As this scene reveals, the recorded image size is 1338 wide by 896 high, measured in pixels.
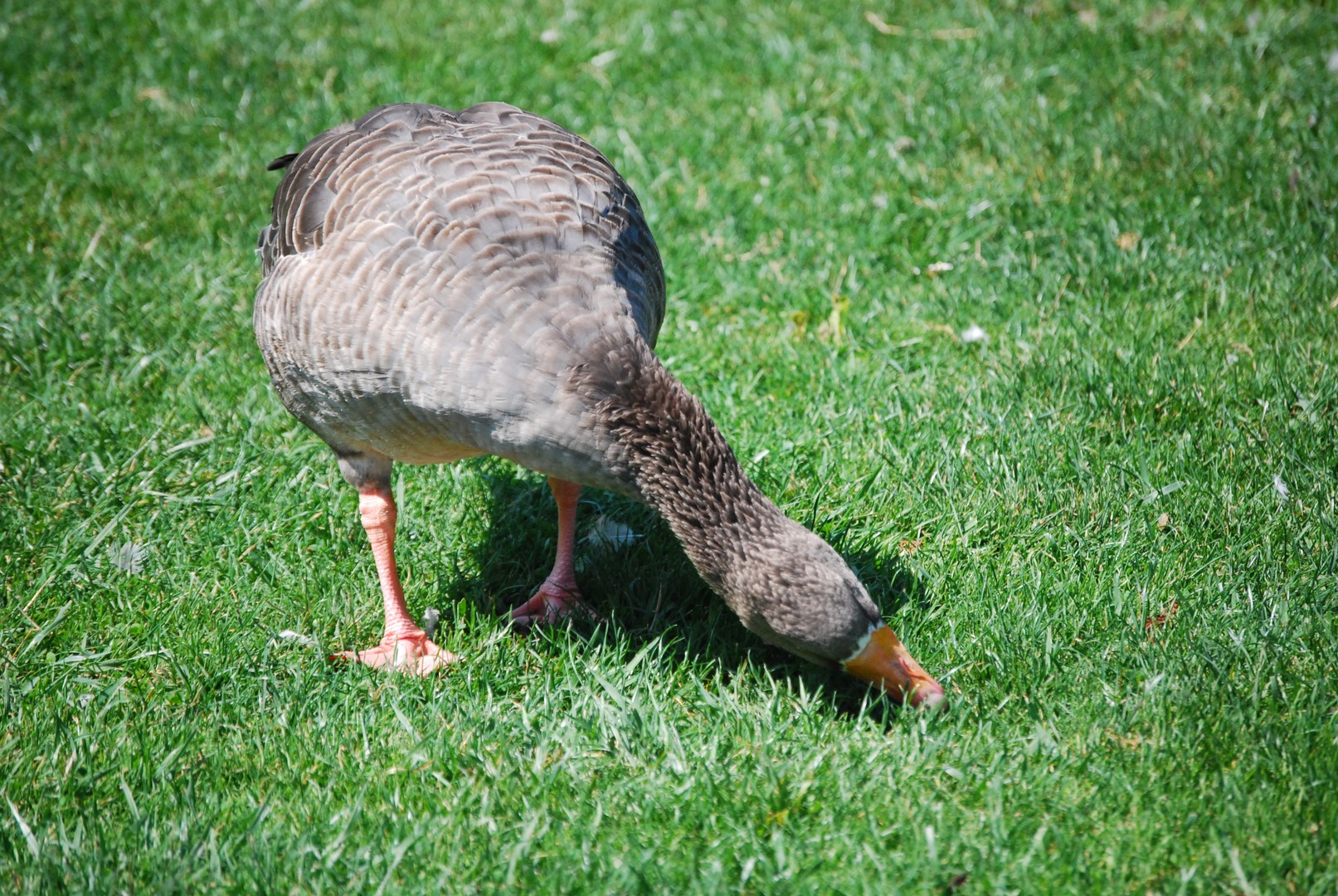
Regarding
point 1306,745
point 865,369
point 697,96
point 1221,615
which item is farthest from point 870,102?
point 1306,745

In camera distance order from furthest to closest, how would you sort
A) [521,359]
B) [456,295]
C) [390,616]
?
[390,616], [456,295], [521,359]

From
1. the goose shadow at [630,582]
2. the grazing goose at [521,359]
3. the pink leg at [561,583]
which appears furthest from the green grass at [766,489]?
the grazing goose at [521,359]

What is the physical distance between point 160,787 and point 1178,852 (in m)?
3.06

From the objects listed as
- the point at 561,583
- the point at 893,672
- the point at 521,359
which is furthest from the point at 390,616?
the point at 893,672

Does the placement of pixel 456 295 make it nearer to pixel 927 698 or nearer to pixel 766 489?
pixel 766 489

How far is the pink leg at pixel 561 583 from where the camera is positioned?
4.42 m

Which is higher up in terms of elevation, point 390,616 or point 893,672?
point 893,672

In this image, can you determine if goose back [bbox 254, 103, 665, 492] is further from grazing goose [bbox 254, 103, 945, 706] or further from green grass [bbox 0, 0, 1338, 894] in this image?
green grass [bbox 0, 0, 1338, 894]

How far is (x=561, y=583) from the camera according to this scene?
4.55 metres

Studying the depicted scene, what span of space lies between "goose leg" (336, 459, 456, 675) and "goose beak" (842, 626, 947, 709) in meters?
1.54

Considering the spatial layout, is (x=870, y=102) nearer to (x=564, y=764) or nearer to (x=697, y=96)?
(x=697, y=96)

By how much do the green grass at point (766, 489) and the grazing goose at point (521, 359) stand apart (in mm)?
465

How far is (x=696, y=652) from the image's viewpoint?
13.7 feet

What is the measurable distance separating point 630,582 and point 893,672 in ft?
4.25
